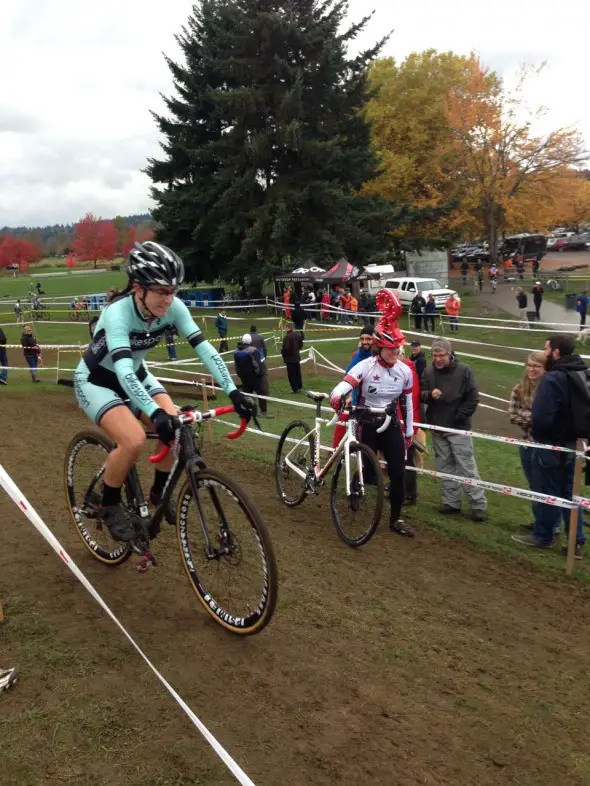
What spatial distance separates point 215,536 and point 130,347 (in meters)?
1.57

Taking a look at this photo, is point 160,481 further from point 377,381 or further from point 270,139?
point 270,139

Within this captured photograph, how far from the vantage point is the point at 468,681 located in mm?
3977

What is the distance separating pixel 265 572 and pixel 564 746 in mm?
1991

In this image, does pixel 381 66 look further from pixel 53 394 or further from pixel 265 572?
pixel 265 572

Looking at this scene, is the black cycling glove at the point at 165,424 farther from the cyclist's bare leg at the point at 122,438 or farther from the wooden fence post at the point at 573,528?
the wooden fence post at the point at 573,528

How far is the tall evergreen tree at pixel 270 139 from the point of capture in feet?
125

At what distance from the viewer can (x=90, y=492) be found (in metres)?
5.20

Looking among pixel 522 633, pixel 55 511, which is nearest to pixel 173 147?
pixel 55 511

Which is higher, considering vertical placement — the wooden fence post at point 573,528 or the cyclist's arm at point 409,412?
the cyclist's arm at point 409,412

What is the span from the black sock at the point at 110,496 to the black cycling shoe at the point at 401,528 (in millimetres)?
3274

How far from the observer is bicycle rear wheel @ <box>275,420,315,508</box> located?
7.47 meters

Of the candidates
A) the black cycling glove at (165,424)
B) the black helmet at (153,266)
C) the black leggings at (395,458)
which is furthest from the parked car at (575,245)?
the black cycling glove at (165,424)

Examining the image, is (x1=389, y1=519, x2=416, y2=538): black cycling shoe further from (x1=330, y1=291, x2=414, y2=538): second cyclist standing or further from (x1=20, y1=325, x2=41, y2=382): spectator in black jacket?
(x1=20, y1=325, x2=41, y2=382): spectator in black jacket

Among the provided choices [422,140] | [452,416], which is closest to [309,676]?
[452,416]
